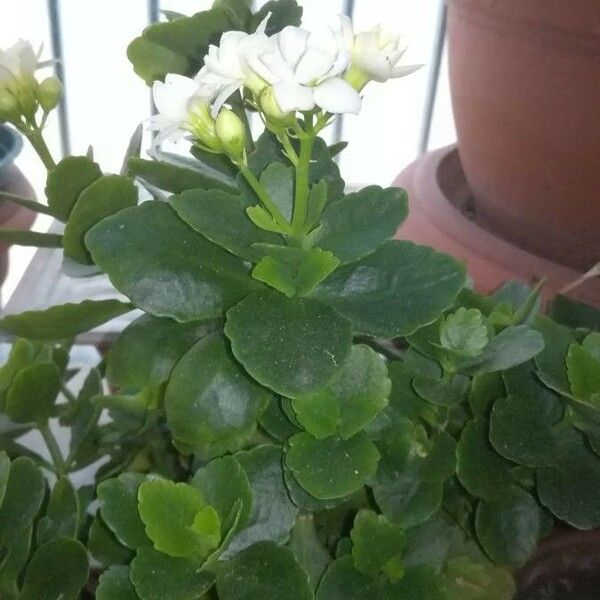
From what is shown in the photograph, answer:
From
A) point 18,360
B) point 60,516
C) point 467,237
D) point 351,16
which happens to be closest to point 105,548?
point 60,516

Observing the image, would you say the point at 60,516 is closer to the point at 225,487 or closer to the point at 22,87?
the point at 225,487

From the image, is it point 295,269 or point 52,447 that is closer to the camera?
point 295,269

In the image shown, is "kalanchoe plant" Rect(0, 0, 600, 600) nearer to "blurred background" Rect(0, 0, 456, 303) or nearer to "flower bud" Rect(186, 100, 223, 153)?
"flower bud" Rect(186, 100, 223, 153)

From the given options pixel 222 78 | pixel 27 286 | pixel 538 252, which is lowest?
pixel 27 286

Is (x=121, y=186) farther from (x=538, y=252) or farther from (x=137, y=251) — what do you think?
(x=538, y=252)

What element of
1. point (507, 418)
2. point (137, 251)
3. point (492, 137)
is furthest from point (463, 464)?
point (492, 137)

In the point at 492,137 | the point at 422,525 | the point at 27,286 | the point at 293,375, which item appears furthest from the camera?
the point at 27,286

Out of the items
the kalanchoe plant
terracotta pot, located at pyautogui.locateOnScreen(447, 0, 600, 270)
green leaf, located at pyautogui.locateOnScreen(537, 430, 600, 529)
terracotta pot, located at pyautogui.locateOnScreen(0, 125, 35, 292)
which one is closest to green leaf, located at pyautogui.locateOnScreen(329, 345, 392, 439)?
the kalanchoe plant
